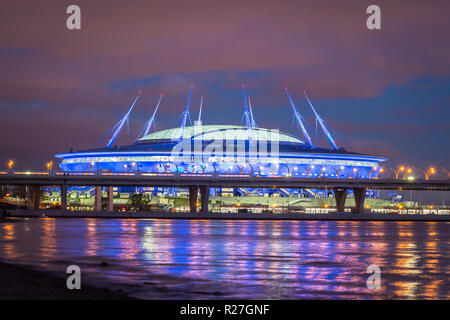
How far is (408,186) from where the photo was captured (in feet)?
427

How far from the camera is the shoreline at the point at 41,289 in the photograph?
22530 mm

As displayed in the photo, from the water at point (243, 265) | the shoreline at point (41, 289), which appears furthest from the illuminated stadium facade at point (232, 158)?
the shoreline at point (41, 289)

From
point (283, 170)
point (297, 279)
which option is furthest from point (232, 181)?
point (297, 279)

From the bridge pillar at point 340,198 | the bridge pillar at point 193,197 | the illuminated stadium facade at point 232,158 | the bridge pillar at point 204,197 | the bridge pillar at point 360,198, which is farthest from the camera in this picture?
the illuminated stadium facade at point 232,158

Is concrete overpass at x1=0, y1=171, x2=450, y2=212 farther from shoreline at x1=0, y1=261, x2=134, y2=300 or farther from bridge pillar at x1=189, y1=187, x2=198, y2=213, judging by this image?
shoreline at x1=0, y1=261, x2=134, y2=300

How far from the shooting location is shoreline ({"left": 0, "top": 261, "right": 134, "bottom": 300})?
22530 millimetres

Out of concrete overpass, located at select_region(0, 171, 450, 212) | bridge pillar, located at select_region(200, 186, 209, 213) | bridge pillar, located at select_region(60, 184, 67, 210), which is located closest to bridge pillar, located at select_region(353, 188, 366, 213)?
concrete overpass, located at select_region(0, 171, 450, 212)

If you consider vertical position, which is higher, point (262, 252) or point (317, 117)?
point (317, 117)

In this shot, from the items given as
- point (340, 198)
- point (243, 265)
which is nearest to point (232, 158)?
point (340, 198)

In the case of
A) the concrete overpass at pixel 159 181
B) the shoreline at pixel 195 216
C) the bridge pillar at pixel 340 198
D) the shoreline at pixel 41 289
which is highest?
the concrete overpass at pixel 159 181

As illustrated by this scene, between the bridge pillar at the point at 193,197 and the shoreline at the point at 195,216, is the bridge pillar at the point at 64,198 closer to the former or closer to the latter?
the shoreline at the point at 195,216

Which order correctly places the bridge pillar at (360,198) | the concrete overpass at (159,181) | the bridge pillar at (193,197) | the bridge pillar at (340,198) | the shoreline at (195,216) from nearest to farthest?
the shoreline at (195,216) < the concrete overpass at (159,181) < the bridge pillar at (193,197) < the bridge pillar at (360,198) < the bridge pillar at (340,198)
